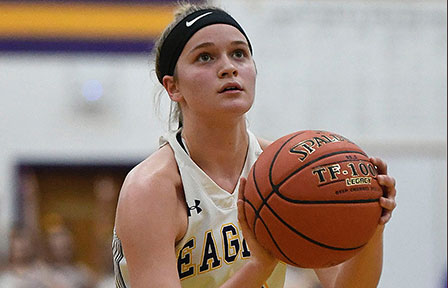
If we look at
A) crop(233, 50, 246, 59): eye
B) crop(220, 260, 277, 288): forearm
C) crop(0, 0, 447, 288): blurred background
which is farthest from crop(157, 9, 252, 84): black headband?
crop(0, 0, 447, 288): blurred background

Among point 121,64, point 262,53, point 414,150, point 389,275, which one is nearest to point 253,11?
point 262,53

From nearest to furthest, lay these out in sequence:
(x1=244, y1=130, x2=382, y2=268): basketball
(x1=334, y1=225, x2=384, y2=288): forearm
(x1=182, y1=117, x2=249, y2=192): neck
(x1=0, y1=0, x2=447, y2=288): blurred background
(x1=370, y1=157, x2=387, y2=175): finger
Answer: (x1=244, y1=130, x2=382, y2=268): basketball
(x1=370, y1=157, x2=387, y2=175): finger
(x1=334, y1=225, x2=384, y2=288): forearm
(x1=182, y1=117, x2=249, y2=192): neck
(x1=0, y1=0, x2=447, y2=288): blurred background

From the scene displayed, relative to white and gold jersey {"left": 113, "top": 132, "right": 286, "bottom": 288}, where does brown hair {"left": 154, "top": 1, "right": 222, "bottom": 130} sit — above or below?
above

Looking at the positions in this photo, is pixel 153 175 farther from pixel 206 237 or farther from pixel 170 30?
pixel 170 30

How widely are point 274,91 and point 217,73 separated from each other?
635 centimetres

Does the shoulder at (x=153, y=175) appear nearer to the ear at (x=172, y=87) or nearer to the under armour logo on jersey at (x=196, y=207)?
the under armour logo on jersey at (x=196, y=207)

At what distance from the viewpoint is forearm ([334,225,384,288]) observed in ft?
8.90

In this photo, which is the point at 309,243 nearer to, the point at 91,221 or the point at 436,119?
the point at 436,119

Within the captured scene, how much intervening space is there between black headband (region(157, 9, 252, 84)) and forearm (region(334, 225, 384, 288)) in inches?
37.3

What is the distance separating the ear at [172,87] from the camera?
2.87m

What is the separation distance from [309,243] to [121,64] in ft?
23.9

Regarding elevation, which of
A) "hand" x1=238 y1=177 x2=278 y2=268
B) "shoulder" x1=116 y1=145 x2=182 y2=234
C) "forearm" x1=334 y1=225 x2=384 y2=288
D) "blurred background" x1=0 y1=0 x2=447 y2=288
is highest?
"blurred background" x1=0 y1=0 x2=447 y2=288

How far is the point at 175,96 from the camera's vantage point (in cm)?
287

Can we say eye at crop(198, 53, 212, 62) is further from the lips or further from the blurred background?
the blurred background
